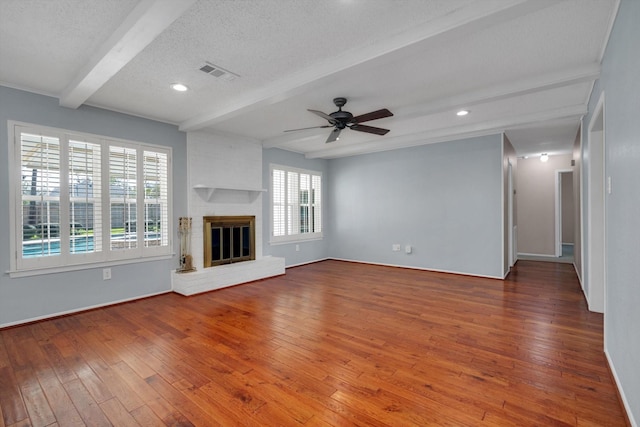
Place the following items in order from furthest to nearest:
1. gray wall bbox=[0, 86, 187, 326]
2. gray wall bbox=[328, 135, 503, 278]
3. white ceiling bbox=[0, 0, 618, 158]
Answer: gray wall bbox=[328, 135, 503, 278] → gray wall bbox=[0, 86, 187, 326] → white ceiling bbox=[0, 0, 618, 158]

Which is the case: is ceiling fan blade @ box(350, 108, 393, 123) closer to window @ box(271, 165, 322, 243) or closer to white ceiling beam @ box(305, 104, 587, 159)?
white ceiling beam @ box(305, 104, 587, 159)

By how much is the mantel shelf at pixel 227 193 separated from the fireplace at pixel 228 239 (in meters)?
0.32

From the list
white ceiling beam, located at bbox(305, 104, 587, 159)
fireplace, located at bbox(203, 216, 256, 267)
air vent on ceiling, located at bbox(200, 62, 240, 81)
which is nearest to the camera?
air vent on ceiling, located at bbox(200, 62, 240, 81)

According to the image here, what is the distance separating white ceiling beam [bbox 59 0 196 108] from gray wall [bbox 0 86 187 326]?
649 mm

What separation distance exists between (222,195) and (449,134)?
4.17 metres

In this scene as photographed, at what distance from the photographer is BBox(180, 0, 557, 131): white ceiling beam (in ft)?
6.44

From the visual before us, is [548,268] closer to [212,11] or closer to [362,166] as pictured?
[362,166]

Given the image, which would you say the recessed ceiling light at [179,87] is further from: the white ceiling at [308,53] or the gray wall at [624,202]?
the gray wall at [624,202]

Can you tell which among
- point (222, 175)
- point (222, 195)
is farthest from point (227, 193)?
point (222, 175)

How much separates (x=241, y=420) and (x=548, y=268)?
6790 millimetres

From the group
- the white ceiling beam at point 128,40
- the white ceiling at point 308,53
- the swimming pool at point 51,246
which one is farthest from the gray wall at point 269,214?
the white ceiling beam at point 128,40

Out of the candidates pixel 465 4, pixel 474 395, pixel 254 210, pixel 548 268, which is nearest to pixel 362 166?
pixel 254 210

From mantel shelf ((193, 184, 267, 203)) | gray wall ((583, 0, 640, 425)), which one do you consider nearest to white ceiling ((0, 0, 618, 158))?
gray wall ((583, 0, 640, 425))

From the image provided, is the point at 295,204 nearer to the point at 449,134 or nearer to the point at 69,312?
the point at 449,134
